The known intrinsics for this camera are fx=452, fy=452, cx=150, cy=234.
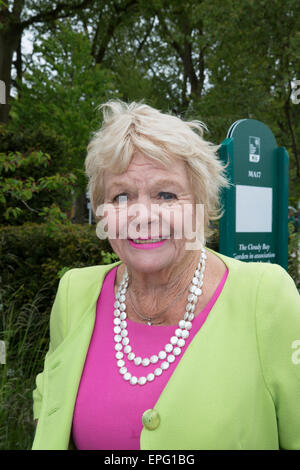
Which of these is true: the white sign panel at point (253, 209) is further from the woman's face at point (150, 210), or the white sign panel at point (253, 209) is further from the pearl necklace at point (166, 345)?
the woman's face at point (150, 210)

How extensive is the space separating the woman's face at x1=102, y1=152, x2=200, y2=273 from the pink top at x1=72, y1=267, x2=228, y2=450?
25 centimetres

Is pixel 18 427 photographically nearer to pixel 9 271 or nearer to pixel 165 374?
pixel 165 374

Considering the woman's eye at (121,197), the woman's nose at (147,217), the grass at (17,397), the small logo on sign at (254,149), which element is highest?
the small logo on sign at (254,149)

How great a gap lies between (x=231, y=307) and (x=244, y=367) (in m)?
0.21

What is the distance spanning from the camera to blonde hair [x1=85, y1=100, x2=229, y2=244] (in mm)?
1515

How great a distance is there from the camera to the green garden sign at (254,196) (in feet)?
11.9

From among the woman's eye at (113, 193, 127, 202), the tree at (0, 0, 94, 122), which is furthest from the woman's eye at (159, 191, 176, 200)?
the tree at (0, 0, 94, 122)

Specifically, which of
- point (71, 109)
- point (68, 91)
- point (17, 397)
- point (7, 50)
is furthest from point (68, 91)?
point (17, 397)

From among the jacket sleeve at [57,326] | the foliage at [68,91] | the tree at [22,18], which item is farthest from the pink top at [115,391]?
the tree at [22,18]

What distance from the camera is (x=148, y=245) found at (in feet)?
5.09

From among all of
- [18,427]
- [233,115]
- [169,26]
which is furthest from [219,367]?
[169,26]

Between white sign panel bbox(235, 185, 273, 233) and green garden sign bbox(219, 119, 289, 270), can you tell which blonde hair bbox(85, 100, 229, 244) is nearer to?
green garden sign bbox(219, 119, 289, 270)

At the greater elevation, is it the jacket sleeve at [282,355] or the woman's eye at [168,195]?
the woman's eye at [168,195]

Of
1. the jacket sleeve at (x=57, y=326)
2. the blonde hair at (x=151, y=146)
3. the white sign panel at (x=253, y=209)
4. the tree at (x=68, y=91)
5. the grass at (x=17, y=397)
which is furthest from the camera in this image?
the tree at (x=68, y=91)
